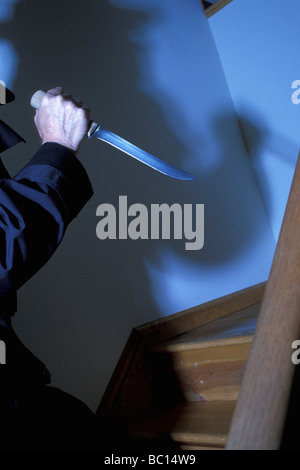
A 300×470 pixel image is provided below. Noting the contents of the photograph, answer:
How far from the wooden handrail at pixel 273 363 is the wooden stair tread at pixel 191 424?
0.42m

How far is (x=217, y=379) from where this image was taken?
1.30 m

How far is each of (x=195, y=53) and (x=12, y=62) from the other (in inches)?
39.0

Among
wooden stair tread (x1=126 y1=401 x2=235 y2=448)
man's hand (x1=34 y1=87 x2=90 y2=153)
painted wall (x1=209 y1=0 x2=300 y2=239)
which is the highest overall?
painted wall (x1=209 y1=0 x2=300 y2=239)

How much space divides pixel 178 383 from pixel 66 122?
2.89 feet

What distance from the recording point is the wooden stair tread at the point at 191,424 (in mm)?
1065

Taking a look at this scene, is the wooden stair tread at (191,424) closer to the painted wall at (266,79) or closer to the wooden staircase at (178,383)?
the wooden staircase at (178,383)

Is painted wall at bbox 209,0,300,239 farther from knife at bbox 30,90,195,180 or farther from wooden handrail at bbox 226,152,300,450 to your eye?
wooden handrail at bbox 226,152,300,450

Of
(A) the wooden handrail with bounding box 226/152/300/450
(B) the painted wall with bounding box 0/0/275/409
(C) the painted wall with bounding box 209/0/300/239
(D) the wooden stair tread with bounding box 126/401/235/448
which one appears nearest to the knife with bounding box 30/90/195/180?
(B) the painted wall with bounding box 0/0/275/409

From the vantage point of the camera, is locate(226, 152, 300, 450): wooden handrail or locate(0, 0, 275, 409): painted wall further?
locate(0, 0, 275, 409): painted wall

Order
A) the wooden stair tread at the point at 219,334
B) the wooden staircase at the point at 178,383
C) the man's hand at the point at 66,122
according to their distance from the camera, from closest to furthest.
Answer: the man's hand at the point at 66,122 → the wooden staircase at the point at 178,383 → the wooden stair tread at the point at 219,334

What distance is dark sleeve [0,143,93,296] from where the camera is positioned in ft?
2.73

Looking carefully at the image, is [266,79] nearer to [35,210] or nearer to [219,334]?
[219,334]

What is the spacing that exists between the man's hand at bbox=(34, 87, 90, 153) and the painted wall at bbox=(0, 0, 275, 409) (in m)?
0.35

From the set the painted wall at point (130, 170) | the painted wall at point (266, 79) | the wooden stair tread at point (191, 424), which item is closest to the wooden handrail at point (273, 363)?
the wooden stair tread at point (191, 424)
